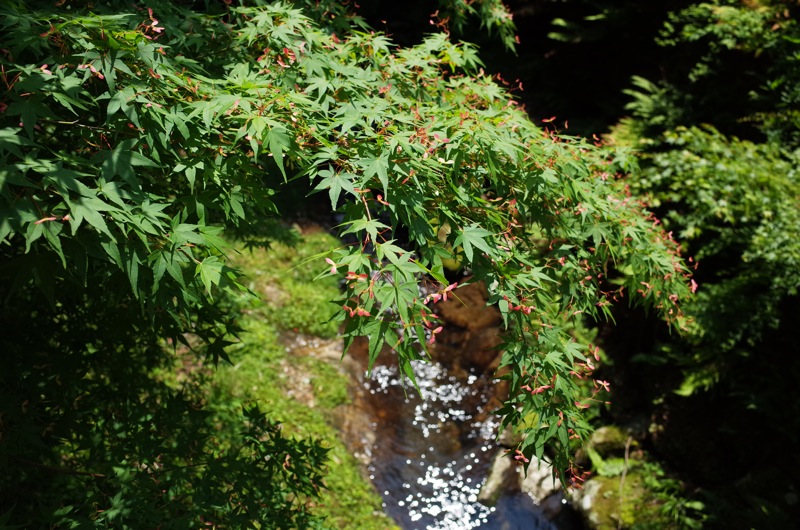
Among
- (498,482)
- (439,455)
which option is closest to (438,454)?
(439,455)

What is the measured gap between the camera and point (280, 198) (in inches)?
345

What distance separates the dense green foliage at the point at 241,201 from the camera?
162 centimetres

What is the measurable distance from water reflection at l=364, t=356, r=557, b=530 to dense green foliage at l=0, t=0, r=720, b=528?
107 inches

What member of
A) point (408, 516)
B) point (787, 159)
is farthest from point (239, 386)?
point (787, 159)

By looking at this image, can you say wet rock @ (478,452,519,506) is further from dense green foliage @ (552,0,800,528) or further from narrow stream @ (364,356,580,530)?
dense green foliage @ (552,0,800,528)

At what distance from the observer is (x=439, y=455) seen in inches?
227

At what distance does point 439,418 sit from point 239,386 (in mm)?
2232

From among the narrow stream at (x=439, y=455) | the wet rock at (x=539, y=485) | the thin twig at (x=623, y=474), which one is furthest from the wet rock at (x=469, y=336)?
the thin twig at (x=623, y=474)

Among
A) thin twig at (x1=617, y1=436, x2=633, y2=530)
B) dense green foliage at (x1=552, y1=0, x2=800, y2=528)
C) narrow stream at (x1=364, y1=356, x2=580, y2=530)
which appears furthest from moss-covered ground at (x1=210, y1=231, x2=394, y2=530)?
dense green foliage at (x1=552, y1=0, x2=800, y2=528)

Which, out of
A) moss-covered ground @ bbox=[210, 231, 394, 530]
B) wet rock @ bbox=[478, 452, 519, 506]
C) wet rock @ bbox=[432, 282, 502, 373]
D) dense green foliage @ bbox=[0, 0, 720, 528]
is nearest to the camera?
dense green foliage @ bbox=[0, 0, 720, 528]

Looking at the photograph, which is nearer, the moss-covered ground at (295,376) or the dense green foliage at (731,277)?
the dense green foliage at (731,277)

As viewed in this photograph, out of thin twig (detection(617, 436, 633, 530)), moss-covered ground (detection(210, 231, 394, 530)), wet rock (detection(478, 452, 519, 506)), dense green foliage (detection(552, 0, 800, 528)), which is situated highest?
dense green foliage (detection(552, 0, 800, 528))

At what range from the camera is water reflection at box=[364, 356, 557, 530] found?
5238 mm

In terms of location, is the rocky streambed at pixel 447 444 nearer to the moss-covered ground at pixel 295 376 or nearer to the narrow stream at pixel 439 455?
the narrow stream at pixel 439 455
